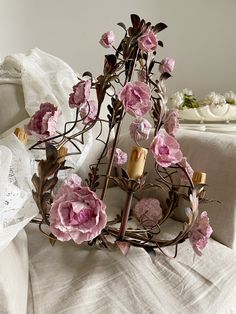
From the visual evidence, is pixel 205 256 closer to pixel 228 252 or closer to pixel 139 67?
pixel 228 252

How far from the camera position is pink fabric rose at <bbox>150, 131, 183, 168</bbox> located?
571 mm

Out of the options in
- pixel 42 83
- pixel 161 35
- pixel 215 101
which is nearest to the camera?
pixel 42 83

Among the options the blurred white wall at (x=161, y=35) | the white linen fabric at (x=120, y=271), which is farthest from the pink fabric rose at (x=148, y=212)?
the blurred white wall at (x=161, y=35)

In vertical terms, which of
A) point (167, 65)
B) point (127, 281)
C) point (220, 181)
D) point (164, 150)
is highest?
point (167, 65)


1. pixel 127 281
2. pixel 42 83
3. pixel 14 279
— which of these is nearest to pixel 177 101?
pixel 42 83

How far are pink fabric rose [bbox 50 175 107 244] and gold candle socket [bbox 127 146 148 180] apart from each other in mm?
124

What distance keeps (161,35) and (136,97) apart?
5.47ft

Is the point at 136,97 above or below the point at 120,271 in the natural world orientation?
above

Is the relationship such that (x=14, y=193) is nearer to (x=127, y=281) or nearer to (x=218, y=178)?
(x=127, y=281)

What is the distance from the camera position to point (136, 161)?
0.61 meters

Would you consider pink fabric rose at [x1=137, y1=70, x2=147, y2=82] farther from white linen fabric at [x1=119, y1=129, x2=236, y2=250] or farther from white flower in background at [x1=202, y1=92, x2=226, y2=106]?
white flower in background at [x1=202, y1=92, x2=226, y2=106]

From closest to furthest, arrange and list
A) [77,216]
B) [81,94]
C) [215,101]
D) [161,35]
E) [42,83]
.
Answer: [77,216] < [81,94] < [42,83] < [215,101] < [161,35]

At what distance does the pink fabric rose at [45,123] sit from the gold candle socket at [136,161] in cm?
14

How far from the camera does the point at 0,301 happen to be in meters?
0.46
